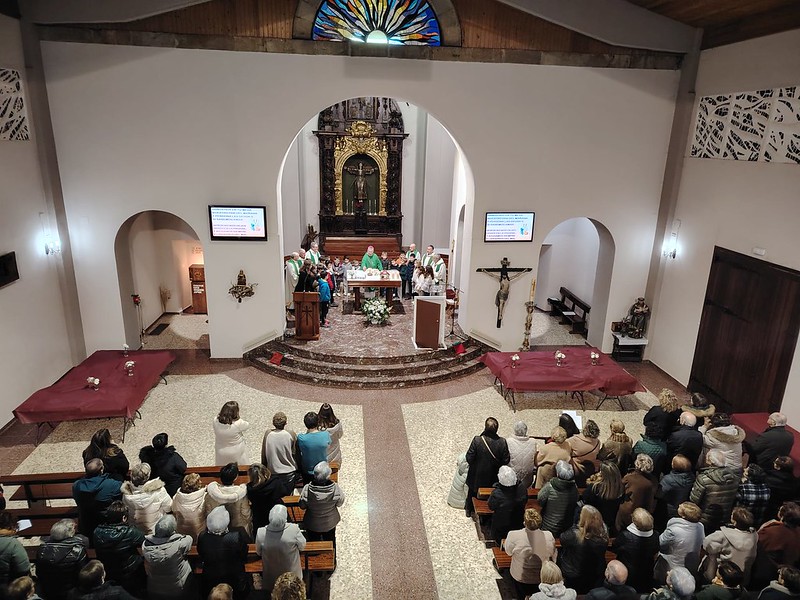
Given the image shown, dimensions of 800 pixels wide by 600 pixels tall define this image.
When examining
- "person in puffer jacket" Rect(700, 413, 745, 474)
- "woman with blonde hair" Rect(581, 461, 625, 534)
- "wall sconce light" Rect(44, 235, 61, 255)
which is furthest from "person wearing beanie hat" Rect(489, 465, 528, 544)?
"wall sconce light" Rect(44, 235, 61, 255)

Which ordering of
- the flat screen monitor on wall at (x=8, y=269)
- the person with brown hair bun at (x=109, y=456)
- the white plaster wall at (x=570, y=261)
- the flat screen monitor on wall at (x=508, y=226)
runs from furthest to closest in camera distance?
1. the white plaster wall at (x=570, y=261)
2. the flat screen monitor on wall at (x=508, y=226)
3. the flat screen monitor on wall at (x=8, y=269)
4. the person with brown hair bun at (x=109, y=456)

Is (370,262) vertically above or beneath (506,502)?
above

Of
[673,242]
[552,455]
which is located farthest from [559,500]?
[673,242]

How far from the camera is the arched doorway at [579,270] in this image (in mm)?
11945

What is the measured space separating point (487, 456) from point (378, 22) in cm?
804

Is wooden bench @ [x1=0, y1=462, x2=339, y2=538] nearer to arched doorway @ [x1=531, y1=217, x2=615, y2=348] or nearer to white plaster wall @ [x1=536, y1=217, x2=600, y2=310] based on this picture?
arched doorway @ [x1=531, y1=217, x2=615, y2=348]

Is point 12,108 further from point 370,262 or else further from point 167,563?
point 167,563

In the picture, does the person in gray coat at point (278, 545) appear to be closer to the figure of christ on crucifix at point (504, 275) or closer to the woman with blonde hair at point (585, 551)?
the woman with blonde hair at point (585, 551)

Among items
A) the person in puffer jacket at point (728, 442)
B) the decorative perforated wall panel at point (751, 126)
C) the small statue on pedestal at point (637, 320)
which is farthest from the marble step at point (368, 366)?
the decorative perforated wall panel at point (751, 126)

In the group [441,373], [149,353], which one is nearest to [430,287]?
[441,373]

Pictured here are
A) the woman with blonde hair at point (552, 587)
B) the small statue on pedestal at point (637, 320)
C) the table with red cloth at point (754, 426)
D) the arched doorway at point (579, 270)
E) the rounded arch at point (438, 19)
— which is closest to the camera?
the woman with blonde hair at point (552, 587)

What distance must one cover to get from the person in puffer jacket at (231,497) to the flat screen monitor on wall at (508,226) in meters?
7.31

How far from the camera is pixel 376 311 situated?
12492 mm

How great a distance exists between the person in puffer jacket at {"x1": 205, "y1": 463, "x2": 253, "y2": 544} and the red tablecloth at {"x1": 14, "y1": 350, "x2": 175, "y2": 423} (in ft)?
12.6
